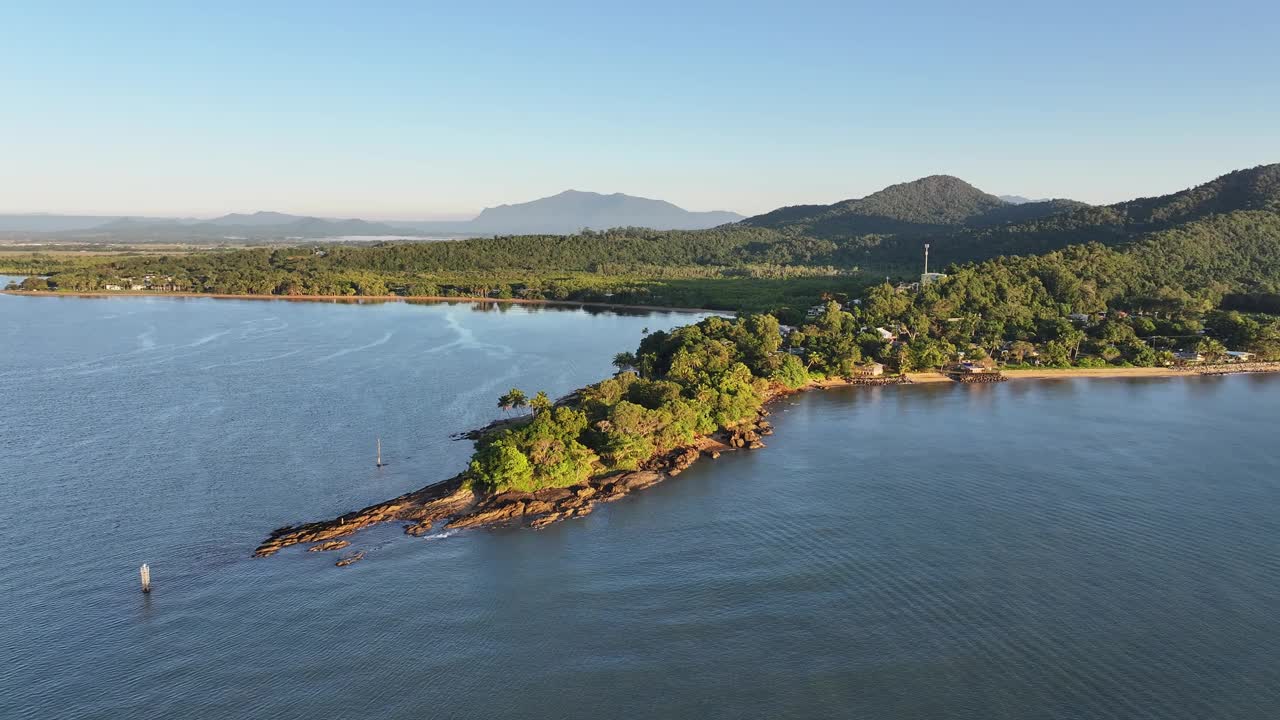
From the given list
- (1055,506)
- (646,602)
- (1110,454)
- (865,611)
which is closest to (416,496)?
(646,602)

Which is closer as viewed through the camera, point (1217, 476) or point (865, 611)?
point (865, 611)

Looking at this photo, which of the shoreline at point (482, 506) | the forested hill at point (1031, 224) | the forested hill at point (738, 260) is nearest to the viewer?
the shoreline at point (482, 506)

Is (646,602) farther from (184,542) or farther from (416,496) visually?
(184,542)

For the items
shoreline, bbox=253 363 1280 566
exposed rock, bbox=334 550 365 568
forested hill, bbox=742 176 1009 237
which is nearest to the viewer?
exposed rock, bbox=334 550 365 568

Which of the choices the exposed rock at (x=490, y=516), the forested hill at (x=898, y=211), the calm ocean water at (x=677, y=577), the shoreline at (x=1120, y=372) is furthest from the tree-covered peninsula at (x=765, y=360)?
the forested hill at (x=898, y=211)

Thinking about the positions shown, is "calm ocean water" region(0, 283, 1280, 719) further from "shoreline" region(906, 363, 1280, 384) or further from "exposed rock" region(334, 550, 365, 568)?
"shoreline" region(906, 363, 1280, 384)

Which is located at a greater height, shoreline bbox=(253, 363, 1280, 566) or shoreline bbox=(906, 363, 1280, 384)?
shoreline bbox=(906, 363, 1280, 384)

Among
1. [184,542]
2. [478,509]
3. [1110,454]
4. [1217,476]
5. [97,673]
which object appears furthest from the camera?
[1110,454]

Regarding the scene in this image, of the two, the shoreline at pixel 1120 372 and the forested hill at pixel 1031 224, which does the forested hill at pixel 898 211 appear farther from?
the shoreline at pixel 1120 372

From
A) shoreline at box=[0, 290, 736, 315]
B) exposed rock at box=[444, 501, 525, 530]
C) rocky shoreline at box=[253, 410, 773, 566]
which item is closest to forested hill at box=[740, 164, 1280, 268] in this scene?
shoreline at box=[0, 290, 736, 315]
